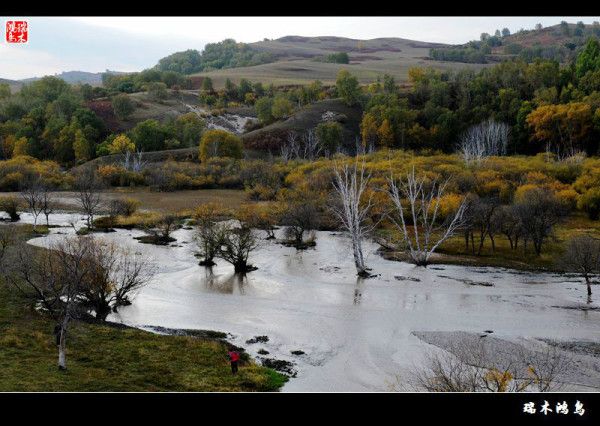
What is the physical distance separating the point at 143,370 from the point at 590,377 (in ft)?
43.5

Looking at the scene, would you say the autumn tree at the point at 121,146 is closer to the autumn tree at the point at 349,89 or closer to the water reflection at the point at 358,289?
the autumn tree at the point at 349,89

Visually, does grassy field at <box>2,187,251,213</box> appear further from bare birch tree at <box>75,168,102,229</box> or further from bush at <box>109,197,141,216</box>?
bush at <box>109,197,141,216</box>

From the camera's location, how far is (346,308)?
2358 cm

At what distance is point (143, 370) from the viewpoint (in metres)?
16.3

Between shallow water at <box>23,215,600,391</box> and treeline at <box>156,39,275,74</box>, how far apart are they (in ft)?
337

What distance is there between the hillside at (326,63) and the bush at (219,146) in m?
42.9

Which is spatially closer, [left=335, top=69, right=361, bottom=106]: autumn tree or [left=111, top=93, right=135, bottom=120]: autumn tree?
[left=111, top=93, right=135, bottom=120]: autumn tree

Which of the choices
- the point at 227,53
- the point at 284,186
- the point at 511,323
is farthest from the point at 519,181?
the point at 227,53

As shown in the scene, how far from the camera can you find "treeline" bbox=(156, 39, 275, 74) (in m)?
127

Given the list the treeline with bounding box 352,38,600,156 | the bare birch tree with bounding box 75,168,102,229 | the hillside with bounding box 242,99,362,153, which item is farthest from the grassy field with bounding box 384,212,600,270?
the hillside with bounding box 242,99,362,153

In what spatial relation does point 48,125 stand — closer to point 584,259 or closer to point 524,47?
point 584,259

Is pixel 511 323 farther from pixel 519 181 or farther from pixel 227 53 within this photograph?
pixel 227 53

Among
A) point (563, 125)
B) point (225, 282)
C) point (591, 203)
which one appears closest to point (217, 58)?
A: point (563, 125)

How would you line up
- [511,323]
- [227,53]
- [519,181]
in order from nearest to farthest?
[511,323]
[519,181]
[227,53]
